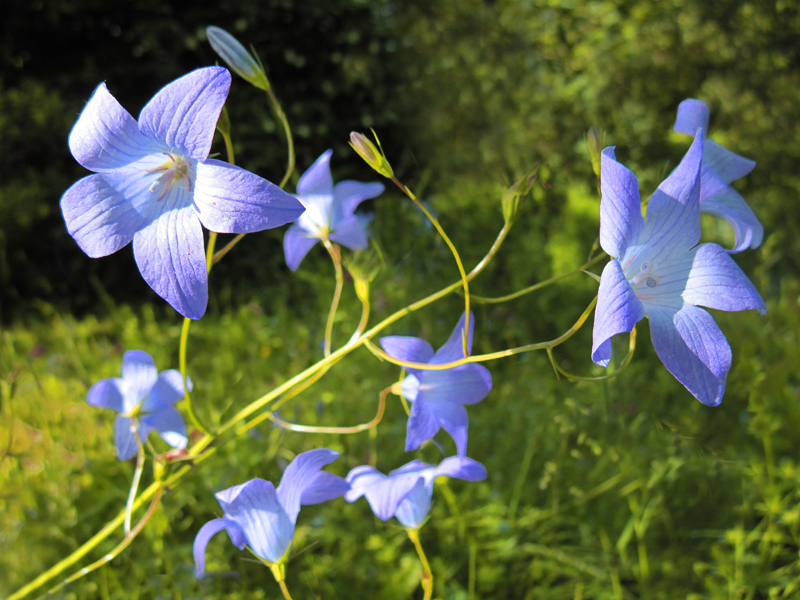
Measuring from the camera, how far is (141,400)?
105 centimetres

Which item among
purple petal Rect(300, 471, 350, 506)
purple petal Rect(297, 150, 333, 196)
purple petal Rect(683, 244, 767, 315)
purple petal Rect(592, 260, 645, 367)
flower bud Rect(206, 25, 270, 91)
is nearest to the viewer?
purple petal Rect(592, 260, 645, 367)

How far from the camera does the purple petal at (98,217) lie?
713 millimetres

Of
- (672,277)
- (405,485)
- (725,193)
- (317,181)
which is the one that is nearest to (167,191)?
(317,181)

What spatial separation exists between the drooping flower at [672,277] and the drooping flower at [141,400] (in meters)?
0.82

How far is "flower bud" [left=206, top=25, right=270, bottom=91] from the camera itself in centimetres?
92

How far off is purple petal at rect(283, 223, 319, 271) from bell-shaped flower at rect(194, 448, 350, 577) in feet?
1.45

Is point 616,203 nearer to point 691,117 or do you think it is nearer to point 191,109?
point 691,117

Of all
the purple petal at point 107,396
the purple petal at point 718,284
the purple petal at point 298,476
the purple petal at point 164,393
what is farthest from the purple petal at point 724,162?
the purple petal at point 107,396

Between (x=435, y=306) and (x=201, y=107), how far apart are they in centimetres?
224

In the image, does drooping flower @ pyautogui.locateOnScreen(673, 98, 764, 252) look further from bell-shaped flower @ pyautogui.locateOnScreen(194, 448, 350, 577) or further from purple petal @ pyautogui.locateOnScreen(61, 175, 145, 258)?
purple petal @ pyautogui.locateOnScreen(61, 175, 145, 258)

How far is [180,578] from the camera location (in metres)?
1.46

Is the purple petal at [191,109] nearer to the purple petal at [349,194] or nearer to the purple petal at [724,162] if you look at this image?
the purple petal at [349,194]

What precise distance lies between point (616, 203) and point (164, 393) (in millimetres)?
870

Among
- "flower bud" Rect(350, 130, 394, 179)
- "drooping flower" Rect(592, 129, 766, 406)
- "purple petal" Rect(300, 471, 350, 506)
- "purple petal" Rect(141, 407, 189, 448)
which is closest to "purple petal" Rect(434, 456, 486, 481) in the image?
"purple petal" Rect(300, 471, 350, 506)
